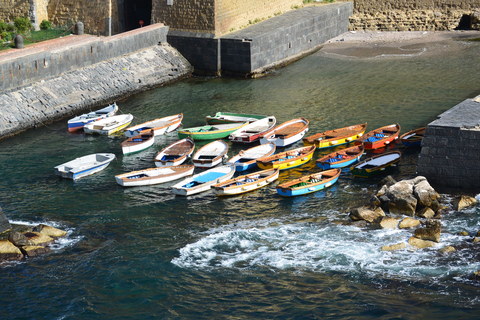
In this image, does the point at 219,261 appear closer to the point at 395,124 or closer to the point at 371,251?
the point at 371,251

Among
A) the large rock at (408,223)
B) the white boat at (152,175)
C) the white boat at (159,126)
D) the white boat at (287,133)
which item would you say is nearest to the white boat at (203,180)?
the white boat at (152,175)

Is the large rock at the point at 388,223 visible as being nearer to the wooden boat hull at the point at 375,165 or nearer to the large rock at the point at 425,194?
the large rock at the point at 425,194

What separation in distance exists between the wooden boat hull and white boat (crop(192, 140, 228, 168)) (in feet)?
20.0

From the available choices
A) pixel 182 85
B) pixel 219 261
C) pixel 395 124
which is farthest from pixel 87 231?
pixel 182 85

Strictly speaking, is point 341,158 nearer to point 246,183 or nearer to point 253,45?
point 246,183

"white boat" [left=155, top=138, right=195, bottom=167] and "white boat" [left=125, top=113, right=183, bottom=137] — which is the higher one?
"white boat" [left=125, top=113, right=183, bottom=137]

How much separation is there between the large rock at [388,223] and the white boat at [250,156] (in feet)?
27.2

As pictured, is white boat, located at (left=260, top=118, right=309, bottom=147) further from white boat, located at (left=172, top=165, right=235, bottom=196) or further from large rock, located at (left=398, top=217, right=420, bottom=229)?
large rock, located at (left=398, top=217, right=420, bottom=229)

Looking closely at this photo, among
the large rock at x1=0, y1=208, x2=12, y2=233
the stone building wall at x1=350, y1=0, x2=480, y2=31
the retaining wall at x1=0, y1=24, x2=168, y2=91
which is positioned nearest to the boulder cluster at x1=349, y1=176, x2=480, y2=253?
the large rock at x1=0, y1=208, x2=12, y2=233

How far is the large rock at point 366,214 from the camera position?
2927 centimetres

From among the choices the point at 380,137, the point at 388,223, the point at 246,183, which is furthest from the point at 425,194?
the point at 380,137

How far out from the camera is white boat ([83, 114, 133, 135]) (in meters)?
40.2

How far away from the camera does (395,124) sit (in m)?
39.3

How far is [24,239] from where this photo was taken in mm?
28000
